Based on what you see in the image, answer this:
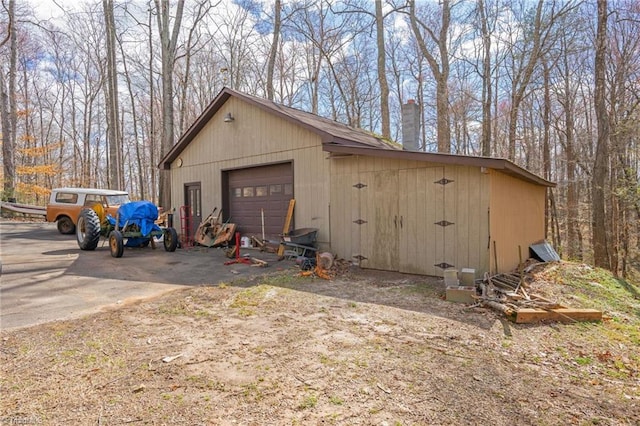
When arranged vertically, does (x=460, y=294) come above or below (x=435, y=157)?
below

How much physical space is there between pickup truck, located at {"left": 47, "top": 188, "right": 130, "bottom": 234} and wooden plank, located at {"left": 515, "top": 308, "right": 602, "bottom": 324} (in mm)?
12478

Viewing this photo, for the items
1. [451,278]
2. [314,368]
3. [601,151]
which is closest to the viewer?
[314,368]

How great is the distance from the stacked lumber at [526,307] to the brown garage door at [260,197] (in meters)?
5.44

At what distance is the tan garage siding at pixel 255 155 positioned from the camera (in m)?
8.38

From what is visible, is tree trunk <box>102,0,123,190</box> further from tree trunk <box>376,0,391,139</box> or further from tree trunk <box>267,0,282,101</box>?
Result: tree trunk <box>376,0,391,139</box>

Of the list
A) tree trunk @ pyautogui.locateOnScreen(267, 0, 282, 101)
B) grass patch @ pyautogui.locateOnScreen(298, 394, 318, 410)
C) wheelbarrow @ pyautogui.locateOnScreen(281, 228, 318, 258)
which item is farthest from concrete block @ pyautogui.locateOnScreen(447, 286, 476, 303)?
tree trunk @ pyautogui.locateOnScreen(267, 0, 282, 101)

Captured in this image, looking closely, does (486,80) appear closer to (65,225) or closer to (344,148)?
(344,148)

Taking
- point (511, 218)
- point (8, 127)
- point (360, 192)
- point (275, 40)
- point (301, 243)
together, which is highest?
point (275, 40)

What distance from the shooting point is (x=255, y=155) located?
9.84m

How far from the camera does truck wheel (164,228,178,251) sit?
9498 millimetres

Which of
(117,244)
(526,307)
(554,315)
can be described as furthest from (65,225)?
(554,315)

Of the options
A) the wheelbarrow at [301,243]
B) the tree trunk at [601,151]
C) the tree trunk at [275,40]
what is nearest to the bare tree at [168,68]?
the tree trunk at [275,40]

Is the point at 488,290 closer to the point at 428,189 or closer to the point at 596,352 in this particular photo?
the point at 596,352

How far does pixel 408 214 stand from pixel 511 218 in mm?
2257
